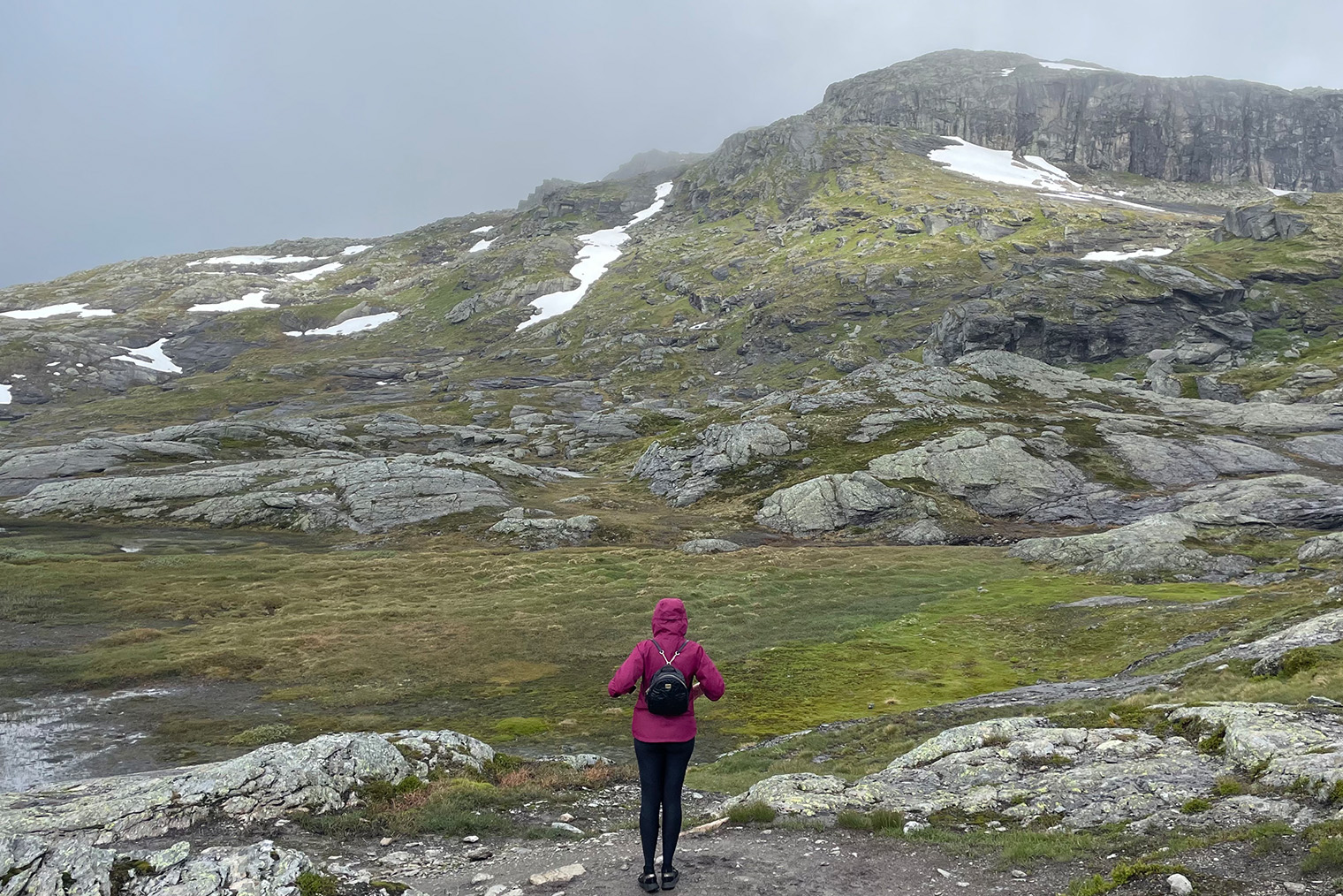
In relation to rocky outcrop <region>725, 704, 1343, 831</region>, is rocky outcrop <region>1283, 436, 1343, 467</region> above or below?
below

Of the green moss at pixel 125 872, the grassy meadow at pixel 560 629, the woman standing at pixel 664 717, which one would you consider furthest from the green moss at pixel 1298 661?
the green moss at pixel 125 872

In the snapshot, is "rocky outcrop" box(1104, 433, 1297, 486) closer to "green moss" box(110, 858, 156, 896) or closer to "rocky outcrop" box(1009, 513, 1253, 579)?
"rocky outcrop" box(1009, 513, 1253, 579)

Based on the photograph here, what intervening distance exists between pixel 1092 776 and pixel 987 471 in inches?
3600

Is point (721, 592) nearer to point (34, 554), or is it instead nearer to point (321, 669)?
point (321, 669)

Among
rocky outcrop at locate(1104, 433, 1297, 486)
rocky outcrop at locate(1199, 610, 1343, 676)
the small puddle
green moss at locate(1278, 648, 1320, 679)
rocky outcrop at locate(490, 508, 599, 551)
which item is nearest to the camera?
green moss at locate(1278, 648, 1320, 679)

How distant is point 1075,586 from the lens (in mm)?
61781

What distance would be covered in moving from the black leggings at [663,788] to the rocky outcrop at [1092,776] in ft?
19.3

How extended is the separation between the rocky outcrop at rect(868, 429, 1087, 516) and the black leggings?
94767 millimetres

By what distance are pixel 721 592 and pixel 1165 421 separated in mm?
93972

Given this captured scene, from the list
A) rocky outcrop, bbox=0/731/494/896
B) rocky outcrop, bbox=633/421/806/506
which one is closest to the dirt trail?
rocky outcrop, bbox=0/731/494/896

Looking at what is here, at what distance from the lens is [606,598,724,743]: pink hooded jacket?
11414mm

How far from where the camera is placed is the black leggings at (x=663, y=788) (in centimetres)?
1156

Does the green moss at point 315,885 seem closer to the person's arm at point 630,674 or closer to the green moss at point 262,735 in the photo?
the person's arm at point 630,674

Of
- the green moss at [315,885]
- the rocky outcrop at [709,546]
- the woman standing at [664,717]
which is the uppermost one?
the woman standing at [664,717]
